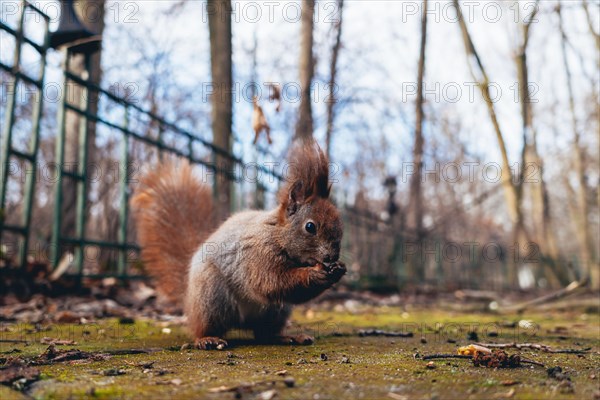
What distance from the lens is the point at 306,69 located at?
5.87 metres

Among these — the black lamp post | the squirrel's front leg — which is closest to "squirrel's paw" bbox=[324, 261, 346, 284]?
the squirrel's front leg

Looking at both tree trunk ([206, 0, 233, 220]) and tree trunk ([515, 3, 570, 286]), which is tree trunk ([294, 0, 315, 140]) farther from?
tree trunk ([515, 3, 570, 286])

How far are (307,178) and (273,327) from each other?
2.89 feet

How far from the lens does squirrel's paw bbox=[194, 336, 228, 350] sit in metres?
2.90

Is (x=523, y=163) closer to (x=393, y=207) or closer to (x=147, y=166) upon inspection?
(x=393, y=207)

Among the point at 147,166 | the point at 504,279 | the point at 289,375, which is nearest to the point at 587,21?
the point at 504,279

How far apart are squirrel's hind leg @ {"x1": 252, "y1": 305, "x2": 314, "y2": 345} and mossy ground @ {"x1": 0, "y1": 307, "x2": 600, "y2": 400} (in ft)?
0.41

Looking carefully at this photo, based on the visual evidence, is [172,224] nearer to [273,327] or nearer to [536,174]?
[273,327]

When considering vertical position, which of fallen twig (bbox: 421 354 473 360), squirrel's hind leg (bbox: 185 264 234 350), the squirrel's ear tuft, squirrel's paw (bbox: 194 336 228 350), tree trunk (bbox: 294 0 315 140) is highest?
tree trunk (bbox: 294 0 315 140)

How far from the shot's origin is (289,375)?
1.88 meters

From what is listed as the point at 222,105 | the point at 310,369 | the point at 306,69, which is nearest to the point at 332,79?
the point at 222,105

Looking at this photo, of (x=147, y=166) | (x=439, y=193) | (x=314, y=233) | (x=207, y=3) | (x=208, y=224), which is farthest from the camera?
(x=439, y=193)

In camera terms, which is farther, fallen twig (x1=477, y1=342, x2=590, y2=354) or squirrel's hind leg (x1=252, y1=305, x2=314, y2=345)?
squirrel's hind leg (x1=252, y1=305, x2=314, y2=345)

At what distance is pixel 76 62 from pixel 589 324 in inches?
296
